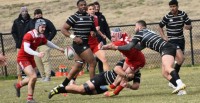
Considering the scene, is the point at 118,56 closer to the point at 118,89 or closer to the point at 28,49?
the point at 118,89

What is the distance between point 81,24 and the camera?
15.5m

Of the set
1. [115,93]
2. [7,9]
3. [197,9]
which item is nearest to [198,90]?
[115,93]

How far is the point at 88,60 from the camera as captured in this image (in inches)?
606

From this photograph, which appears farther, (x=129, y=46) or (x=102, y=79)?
(x=102, y=79)

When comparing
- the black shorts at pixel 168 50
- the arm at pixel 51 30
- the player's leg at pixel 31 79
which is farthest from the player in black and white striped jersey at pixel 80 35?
the arm at pixel 51 30

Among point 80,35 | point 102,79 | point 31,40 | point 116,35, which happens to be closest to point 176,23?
point 116,35

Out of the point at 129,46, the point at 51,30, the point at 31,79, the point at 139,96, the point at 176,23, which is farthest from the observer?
the point at 51,30

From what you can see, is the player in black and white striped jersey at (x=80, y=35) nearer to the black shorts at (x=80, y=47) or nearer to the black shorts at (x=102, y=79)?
the black shorts at (x=80, y=47)

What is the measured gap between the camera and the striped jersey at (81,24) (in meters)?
15.5

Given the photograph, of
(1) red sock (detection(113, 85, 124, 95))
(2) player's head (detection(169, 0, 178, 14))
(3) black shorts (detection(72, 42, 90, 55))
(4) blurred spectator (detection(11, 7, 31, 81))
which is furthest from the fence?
(1) red sock (detection(113, 85, 124, 95))

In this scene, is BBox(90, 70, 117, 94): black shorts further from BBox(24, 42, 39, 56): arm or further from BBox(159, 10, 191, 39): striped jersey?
BBox(159, 10, 191, 39): striped jersey

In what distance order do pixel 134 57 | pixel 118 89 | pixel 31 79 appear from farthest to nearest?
1. pixel 134 57
2. pixel 118 89
3. pixel 31 79

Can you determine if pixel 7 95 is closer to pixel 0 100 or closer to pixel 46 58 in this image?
pixel 0 100

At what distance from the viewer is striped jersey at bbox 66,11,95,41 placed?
15.5 m
